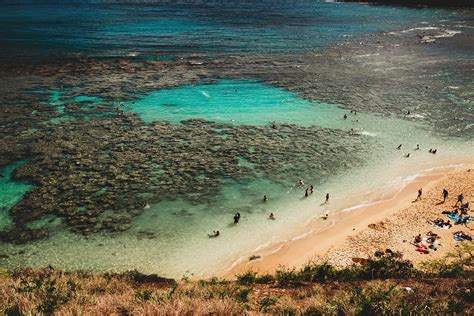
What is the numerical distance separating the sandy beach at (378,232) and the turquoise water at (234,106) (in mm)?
15505

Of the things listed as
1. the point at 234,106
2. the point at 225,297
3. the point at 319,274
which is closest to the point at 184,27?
the point at 234,106

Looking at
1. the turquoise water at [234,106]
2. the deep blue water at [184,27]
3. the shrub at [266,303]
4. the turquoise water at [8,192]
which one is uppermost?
the deep blue water at [184,27]

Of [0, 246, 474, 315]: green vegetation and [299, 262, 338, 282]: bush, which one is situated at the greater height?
[0, 246, 474, 315]: green vegetation

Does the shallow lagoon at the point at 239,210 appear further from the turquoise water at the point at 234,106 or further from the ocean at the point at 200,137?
the turquoise water at the point at 234,106

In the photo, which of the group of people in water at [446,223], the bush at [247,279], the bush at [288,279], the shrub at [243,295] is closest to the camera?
the shrub at [243,295]

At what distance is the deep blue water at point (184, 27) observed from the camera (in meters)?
74.7

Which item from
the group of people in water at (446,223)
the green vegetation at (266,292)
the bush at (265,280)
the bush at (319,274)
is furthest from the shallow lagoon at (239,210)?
the bush at (319,274)

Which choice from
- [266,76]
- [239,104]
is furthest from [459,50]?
[239,104]

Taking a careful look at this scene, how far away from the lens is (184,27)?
313ft

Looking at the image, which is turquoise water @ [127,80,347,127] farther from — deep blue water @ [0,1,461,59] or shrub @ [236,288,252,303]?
shrub @ [236,288,252,303]

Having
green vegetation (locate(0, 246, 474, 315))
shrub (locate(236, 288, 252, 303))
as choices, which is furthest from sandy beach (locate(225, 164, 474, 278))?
shrub (locate(236, 288, 252, 303))

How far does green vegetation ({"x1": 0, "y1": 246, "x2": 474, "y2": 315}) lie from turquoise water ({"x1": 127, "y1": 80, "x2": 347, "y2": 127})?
25162 millimetres

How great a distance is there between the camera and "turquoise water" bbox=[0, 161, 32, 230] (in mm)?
26109

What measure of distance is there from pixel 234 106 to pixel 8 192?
27.6 m
